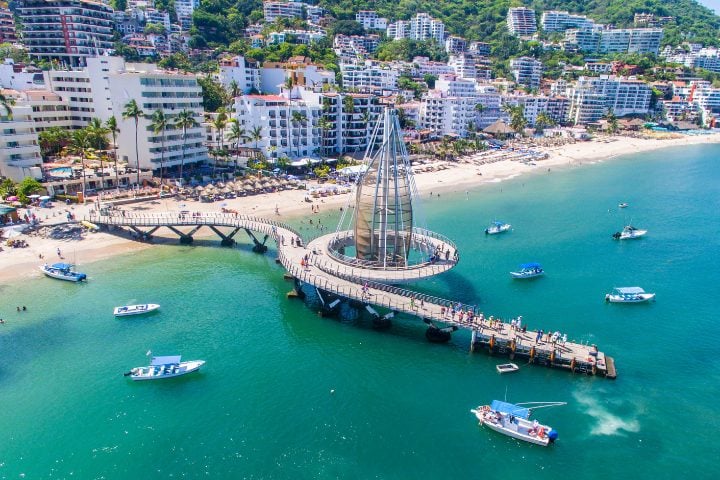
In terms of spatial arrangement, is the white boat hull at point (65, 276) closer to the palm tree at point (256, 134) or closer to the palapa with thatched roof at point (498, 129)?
the palm tree at point (256, 134)

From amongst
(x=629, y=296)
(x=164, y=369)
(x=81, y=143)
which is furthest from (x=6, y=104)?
(x=629, y=296)

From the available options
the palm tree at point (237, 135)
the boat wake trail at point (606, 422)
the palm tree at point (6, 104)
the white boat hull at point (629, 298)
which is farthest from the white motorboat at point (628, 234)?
the palm tree at point (6, 104)

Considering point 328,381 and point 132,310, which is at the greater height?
point 132,310

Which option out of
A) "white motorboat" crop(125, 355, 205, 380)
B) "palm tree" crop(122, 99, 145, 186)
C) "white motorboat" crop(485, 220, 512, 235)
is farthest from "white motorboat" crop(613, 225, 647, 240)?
"palm tree" crop(122, 99, 145, 186)

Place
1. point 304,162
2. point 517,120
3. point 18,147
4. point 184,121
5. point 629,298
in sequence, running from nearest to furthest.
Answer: point 629,298 < point 18,147 < point 184,121 < point 304,162 < point 517,120

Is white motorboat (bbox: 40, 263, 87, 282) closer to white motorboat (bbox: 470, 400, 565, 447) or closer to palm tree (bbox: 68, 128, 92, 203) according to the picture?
palm tree (bbox: 68, 128, 92, 203)

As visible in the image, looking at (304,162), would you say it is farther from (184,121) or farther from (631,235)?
(631,235)

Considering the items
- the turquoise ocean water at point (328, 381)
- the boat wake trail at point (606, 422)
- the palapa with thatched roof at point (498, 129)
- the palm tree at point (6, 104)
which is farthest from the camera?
the palapa with thatched roof at point (498, 129)
